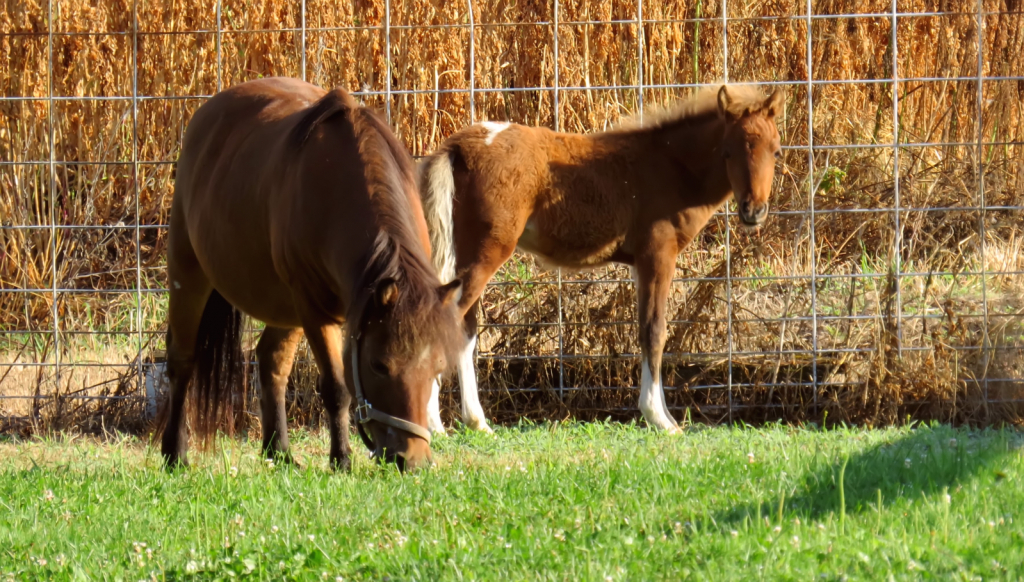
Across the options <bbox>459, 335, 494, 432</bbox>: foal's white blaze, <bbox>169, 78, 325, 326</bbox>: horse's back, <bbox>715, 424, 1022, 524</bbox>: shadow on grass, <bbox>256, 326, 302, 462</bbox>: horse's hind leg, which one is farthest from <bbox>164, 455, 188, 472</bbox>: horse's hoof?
<bbox>715, 424, 1022, 524</bbox>: shadow on grass

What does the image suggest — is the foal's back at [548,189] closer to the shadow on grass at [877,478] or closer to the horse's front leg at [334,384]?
the horse's front leg at [334,384]

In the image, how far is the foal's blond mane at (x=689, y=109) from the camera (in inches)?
283

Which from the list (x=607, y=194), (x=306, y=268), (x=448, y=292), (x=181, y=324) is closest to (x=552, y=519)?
(x=448, y=292)

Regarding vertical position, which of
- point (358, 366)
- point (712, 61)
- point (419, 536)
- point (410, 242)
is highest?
point (712, 61)

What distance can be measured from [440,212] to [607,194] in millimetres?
1230

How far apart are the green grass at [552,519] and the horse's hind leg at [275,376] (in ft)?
1.30

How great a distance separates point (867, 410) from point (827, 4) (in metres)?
4.45

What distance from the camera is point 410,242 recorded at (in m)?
4.30

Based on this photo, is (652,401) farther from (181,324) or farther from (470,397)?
(181,324)

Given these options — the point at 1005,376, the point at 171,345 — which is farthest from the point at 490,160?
the point at 1005,376

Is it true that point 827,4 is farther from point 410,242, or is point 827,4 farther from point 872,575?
point 872,575

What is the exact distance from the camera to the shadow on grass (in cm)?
343

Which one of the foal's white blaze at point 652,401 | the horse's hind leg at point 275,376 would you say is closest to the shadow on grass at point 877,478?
the foal's white blaze at point 652,401

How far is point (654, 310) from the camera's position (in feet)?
23.0
